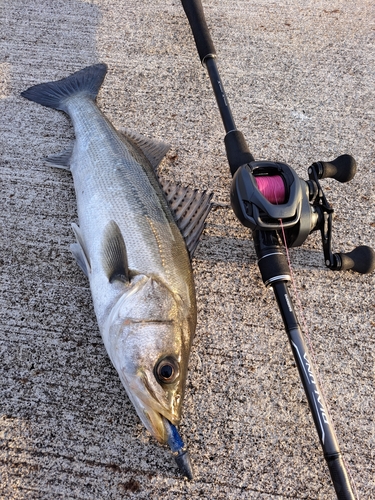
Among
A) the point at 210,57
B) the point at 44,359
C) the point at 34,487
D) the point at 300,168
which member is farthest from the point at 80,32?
the point at 34,487

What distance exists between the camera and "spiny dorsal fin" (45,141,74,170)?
262 cm

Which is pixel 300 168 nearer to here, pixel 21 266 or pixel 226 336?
pixel 226 336

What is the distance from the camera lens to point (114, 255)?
2.01 m

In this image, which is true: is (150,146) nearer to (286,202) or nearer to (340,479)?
(286,202)

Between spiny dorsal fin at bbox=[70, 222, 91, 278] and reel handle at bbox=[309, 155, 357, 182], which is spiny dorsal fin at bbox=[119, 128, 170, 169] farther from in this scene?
reel handle at bbox=[309, 155, 357, 182]

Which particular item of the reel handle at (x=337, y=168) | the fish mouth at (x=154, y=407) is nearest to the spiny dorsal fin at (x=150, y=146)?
the reel handle at (x=337, y=168)

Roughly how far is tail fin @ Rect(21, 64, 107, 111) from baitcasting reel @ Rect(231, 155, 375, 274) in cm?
157

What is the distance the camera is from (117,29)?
3500mm

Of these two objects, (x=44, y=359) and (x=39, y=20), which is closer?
(x=44, y=359)

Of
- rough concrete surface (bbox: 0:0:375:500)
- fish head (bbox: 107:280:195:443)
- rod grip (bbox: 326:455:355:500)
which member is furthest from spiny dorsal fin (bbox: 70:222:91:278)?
rod grip (bbox: 326:455:355:500)

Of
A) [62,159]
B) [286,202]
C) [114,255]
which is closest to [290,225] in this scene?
[286,202]

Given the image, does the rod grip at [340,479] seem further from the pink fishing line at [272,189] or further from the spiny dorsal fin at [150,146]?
the spiny dorsal fin at [150,146]

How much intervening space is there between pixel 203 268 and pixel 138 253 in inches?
19.4

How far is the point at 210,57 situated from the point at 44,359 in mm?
2187
